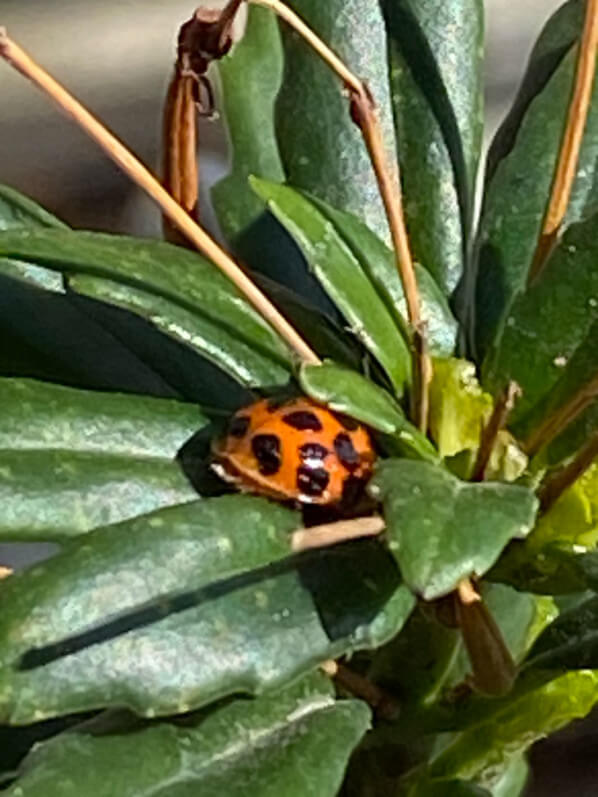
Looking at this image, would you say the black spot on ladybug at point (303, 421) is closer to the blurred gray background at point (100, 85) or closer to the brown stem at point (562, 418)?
the brown stem at point (562, 418)

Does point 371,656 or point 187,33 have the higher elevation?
point 187,33

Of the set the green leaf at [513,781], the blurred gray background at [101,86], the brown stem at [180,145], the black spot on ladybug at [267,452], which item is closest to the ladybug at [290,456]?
the black spot on ladybug at [267,452]

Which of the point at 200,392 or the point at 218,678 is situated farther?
the point at 200,392

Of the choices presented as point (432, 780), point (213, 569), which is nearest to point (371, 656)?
point (432, 780)

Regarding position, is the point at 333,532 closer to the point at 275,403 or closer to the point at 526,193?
the point at 275,403

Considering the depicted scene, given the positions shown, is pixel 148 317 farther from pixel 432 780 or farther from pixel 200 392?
pixel 432 780

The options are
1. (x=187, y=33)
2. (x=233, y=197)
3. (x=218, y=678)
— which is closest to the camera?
(x=218, y=678)

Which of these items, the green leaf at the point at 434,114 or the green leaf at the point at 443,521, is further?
the green leaf at the point at 434,114

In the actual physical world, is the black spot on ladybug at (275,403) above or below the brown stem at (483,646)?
above
